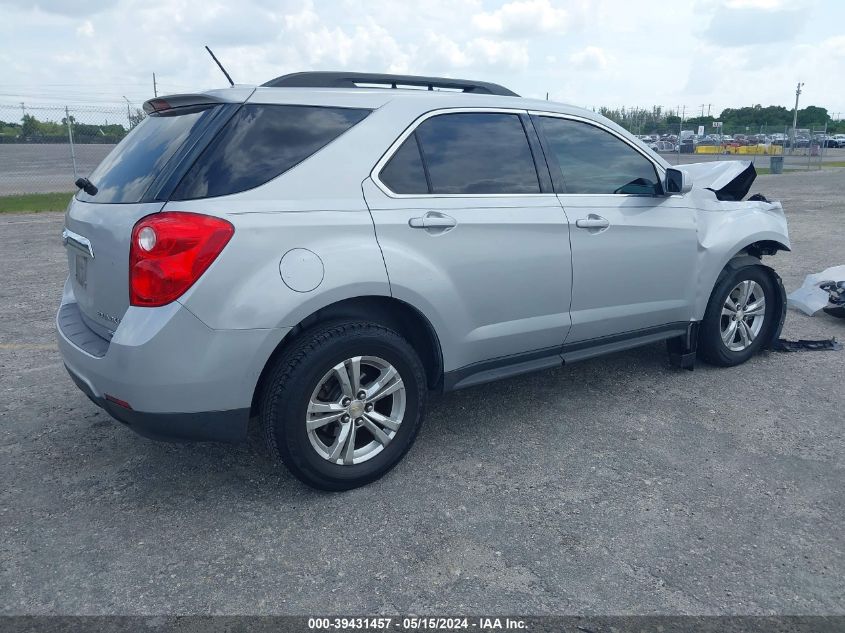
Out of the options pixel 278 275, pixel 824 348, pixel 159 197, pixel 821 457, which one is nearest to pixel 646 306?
pixel 821 457

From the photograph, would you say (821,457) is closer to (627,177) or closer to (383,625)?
(627,177)

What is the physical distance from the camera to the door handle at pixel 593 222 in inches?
154

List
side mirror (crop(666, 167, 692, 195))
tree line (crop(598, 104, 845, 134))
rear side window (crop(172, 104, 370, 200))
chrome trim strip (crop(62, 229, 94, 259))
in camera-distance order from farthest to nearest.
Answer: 1. tree line (crop(598, 104, 845, 134))
2. side mirror (crop(666, 167, 692, 195))
3. chrome trim strip (crop(62, 229, 94, 259))
4. rear side window (crop(172, 104, 370, 200))

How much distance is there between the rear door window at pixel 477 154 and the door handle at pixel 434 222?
15 centimetres

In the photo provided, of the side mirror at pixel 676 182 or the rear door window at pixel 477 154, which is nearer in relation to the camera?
the rear door window at pixel 477 154

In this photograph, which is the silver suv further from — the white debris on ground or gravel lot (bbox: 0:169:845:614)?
the white debris on ground

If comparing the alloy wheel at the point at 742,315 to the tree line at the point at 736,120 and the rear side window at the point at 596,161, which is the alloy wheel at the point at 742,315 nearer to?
the rear side window at the point at 596,161

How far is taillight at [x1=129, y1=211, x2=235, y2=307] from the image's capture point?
9.08ft

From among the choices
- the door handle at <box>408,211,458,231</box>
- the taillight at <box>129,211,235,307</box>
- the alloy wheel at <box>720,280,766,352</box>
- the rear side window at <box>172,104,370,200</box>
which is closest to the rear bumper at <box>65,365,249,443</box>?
the taillight at <box>129,211,235,307</box>

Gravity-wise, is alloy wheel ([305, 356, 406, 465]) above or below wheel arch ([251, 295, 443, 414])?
below

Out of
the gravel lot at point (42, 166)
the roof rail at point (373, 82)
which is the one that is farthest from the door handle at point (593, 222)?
the gravel lot at point (42, 166)

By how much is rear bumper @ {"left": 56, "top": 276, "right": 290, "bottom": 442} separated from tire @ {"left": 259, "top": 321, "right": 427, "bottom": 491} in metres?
0.13

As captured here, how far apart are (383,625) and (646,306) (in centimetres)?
268

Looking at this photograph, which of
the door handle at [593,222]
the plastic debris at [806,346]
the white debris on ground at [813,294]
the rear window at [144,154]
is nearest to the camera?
the rear window at [144,154]
